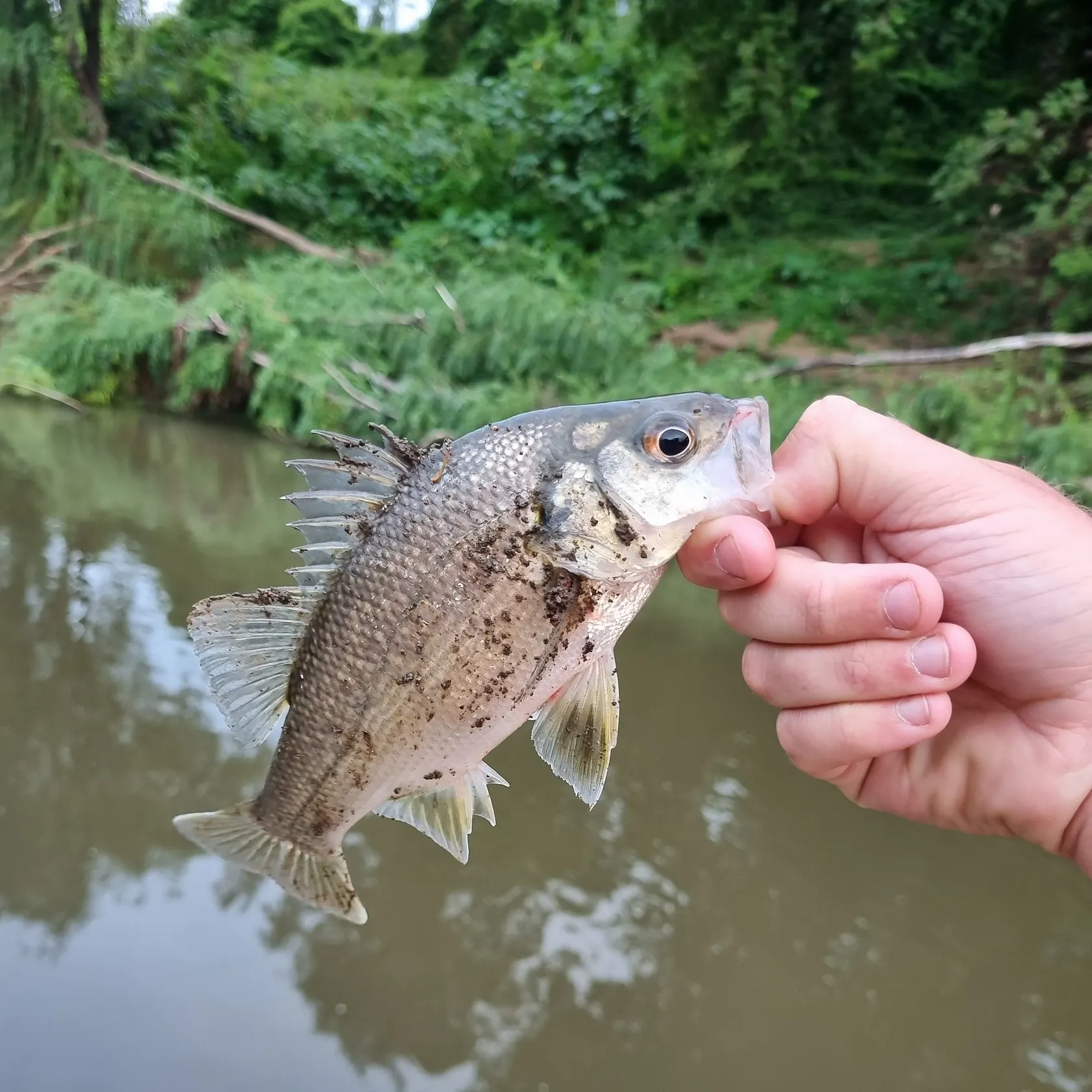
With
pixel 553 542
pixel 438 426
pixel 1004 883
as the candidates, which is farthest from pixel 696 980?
pixel 438 426

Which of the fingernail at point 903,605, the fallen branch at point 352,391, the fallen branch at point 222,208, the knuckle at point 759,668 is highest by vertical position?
the fallen branch at point 222,208

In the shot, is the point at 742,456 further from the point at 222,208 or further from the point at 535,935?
the point at 222,208

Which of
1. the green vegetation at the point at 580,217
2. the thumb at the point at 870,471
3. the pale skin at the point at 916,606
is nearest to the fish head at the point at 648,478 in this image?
the pale skin at the point at 916,606

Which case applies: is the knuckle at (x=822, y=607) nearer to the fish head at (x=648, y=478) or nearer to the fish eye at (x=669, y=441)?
the fish head at (x=648, y=478)

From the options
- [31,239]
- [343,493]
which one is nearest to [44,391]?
[31,239]

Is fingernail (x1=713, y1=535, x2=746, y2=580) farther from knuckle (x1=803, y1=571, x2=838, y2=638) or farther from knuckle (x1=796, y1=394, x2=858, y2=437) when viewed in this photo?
knuckle (x1=796, y1=394, x2=858, y2=437)

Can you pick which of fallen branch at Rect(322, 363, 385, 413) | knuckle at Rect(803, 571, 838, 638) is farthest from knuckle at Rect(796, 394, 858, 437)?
fallen branch at Rect(322, 363, 385, 413)
